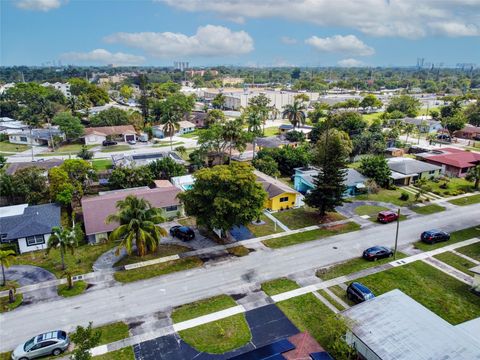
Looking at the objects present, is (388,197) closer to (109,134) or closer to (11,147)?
(109,134)

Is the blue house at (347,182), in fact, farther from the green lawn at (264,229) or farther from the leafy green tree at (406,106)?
the leafy green tree at (406,106)

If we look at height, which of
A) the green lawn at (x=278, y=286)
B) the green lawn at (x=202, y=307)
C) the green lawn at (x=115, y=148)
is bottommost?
the green lawn at (x=202, y=307)

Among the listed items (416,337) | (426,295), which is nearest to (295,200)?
(426,295)

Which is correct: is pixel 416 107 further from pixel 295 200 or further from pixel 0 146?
pixel 0 146

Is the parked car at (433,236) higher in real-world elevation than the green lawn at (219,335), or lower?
higher

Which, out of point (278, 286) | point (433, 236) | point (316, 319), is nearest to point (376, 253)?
point (433, 236)

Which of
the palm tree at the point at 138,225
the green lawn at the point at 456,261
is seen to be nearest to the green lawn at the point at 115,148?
the palm tree at the point at 138,225
